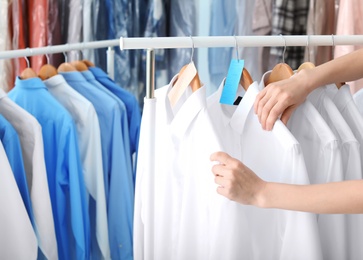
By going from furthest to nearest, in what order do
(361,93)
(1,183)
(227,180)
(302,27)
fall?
(302,27) < (361,93) < (1,183) < (227,180)

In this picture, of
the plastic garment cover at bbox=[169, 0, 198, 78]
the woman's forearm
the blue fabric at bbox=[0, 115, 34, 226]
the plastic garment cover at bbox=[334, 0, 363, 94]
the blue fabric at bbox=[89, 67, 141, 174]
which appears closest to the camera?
the woman's forearm

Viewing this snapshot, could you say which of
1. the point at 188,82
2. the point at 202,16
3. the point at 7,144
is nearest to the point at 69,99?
the point at 7,144

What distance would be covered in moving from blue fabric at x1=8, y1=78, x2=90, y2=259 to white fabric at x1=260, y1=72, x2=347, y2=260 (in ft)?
1.98

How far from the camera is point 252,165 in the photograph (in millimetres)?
1132

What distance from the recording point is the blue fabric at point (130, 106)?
1757 mm

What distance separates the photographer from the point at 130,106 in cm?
178

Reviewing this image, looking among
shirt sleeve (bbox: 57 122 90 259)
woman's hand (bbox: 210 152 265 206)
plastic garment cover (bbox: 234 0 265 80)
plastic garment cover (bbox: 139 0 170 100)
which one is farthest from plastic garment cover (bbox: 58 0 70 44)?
woman's hand (bbox: 210 152 265 206)

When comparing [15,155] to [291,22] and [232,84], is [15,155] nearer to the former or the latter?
[232,84]

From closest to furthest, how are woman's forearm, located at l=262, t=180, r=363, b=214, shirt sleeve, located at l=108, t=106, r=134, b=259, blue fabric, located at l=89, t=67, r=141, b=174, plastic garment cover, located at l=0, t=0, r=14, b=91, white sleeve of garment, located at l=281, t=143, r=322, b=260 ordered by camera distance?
1. woman's forearm, located at l=262, t=180, r=363, b=214
2. white sleeve of garment, located at l=281, t=143, r=322, b=260
3. shirt sleeve, located at l=108, t=106, r=134, b=259
4. blue fabric, located at l=89, t=67, r=141, b=174
5. plastic garment cover, located at l=0, t=0, r=14, b=91

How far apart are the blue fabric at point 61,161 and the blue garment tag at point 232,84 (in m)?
0.53

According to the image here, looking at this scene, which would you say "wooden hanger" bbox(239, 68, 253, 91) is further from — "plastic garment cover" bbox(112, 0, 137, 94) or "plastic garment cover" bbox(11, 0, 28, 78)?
"plastic garment cover" bbox(11, 0, 28, 78)

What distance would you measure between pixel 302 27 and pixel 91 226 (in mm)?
1301

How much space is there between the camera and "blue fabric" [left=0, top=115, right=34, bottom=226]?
1.32 m

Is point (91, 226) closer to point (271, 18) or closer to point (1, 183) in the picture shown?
point (1, 183)
